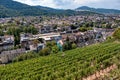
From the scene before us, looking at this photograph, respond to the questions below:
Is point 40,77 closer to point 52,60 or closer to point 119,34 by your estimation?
point 52,60

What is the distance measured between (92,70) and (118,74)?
2.75m

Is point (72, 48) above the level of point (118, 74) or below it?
below

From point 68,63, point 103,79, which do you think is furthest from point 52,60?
point 103,79

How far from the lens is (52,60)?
30.8 metres

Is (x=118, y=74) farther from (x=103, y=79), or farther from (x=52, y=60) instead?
(x=52, y=60)

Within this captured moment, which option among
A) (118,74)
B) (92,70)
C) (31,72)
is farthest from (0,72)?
(118,74)

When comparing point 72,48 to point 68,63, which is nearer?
point 68,63

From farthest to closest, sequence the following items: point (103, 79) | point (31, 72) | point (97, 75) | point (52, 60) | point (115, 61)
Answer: point (52, 60)
point (115, 61)
point (31, 72)
point (97, 75)
point (103, 79)

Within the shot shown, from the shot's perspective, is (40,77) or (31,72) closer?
(40,77)

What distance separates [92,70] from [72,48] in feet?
58.5

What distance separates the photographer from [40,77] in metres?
22.7

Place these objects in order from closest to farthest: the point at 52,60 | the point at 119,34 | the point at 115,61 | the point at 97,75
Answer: the point at 97,75 → the point at 115,61 → the point at 52,60 → the point at 119,34

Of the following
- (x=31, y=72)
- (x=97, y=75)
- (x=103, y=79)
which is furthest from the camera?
(x=31, y=72)

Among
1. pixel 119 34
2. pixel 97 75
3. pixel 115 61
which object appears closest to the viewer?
pixel 97 75
